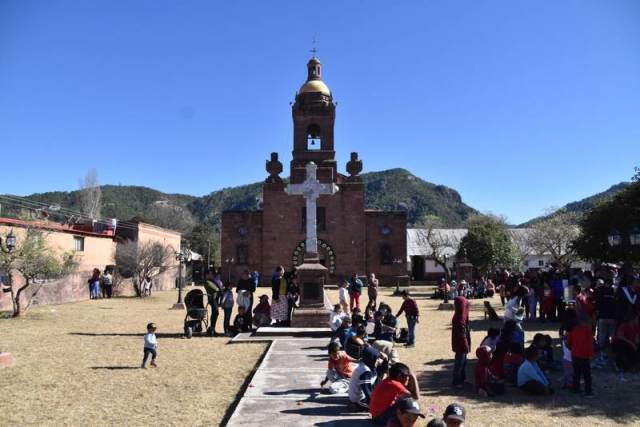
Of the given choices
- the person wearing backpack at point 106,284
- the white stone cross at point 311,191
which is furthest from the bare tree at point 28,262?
the person wearing backpack at point 106,284

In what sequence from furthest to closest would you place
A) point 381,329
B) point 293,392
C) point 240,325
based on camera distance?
1. point 240,325
2. point 381,329
3. point 293,392

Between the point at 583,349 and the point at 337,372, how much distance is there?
140 inches

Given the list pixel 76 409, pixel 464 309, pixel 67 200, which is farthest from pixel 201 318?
pixel 67 200

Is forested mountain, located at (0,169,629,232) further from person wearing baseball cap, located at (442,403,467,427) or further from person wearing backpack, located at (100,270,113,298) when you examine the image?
person wearing baseball cap, located at (442,403,467,427)

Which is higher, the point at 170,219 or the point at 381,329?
the point at 170,219

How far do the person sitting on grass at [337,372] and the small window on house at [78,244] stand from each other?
70.5ft

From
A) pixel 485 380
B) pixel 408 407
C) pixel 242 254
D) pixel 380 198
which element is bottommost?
pixel 485 380

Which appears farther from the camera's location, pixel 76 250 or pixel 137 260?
pixel 137 260

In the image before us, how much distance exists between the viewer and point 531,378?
7758 mm

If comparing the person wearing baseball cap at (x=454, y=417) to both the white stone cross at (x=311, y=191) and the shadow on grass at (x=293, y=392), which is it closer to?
the shadow on grass at (x=293, y=392)

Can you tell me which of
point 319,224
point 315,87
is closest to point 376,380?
point 319,224

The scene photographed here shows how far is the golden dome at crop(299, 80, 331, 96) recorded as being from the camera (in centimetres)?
3999

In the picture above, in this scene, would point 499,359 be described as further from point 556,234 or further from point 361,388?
point 556,234

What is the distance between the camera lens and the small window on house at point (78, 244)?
1004 inches
